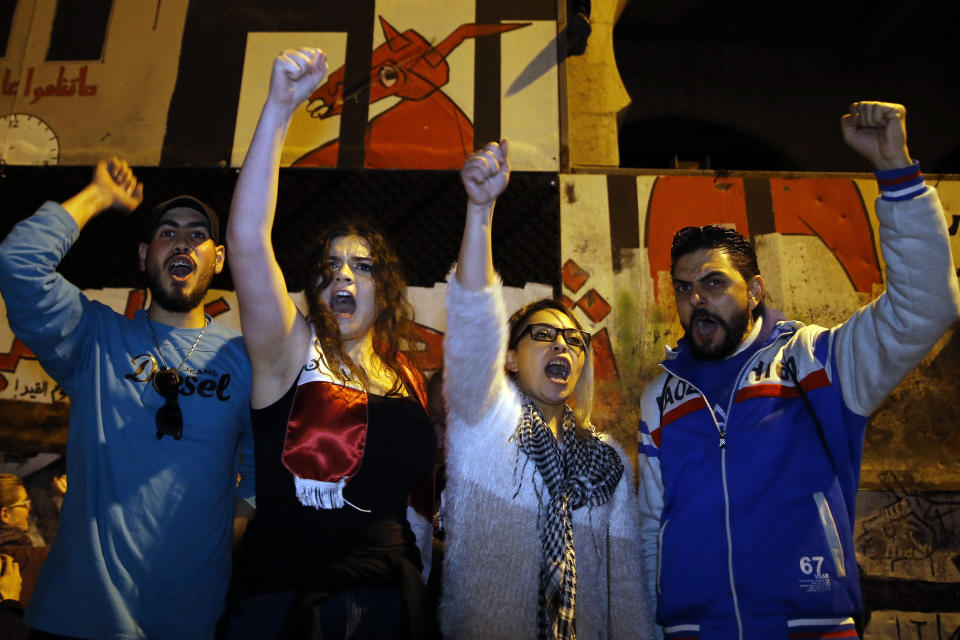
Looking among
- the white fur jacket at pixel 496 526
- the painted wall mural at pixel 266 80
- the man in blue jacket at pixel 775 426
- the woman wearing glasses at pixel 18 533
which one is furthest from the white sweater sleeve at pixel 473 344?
the woman wearing glasses at pixel 18 533

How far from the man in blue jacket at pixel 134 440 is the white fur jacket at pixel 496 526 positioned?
0.77m

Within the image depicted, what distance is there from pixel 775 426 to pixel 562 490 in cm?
78

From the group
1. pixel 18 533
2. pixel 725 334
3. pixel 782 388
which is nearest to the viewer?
pixel 782 388

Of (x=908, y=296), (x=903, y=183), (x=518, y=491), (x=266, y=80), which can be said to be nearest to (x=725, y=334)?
(x=908, y=296)

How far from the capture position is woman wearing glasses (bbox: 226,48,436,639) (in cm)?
184

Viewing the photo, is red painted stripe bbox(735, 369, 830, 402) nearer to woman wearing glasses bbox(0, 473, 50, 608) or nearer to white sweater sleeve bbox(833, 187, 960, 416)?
white sweater sleeve bbox(833, 187, 960, 416)

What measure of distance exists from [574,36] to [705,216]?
1.71 m

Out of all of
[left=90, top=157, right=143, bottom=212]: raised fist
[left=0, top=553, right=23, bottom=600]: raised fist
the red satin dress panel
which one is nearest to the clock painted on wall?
[left=0, top=553, right=23, bottom=600]: raised fist

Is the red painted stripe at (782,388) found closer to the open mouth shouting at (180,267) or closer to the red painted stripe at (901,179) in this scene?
the red painted stripe at (901,179)

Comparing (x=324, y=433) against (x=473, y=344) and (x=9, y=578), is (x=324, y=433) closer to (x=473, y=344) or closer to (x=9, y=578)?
(x=473, y=344)

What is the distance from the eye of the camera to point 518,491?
2.32 m

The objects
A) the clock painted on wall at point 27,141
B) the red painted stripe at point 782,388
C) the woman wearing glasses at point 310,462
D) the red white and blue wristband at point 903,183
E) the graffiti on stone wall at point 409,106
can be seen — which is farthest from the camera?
the clock painted on wall at point 27,141

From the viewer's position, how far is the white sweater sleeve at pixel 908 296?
2100 mm

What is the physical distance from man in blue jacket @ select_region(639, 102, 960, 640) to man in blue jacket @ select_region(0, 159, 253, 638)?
1.57 meters
